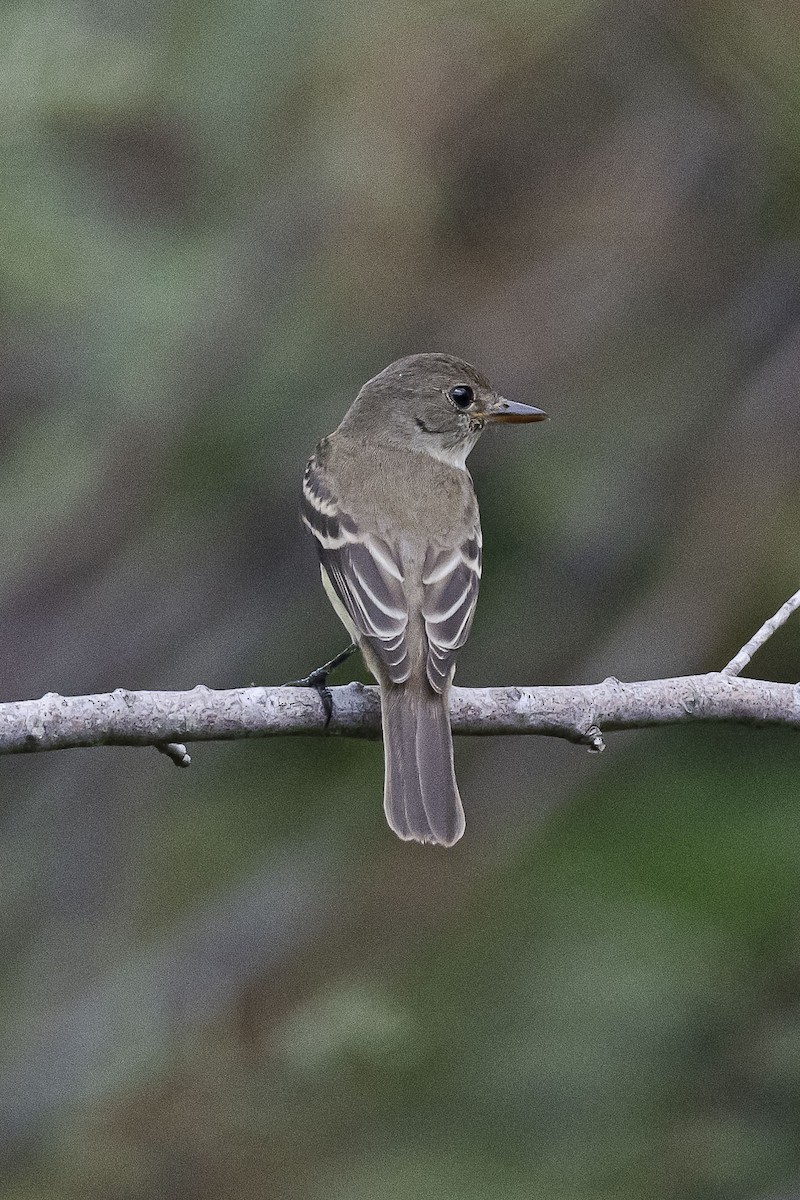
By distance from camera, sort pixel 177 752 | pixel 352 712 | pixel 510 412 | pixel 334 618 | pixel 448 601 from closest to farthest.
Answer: pixel 177 752 < pixel 352 712 < pixel 448 601 < pixel 510 412 < pixel 334 618

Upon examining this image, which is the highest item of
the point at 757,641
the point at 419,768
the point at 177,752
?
the point at 757,641

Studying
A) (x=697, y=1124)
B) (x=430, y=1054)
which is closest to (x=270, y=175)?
(x=430, y=1054)

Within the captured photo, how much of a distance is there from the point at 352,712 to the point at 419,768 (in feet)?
0.79

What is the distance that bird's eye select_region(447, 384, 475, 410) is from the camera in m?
6.14

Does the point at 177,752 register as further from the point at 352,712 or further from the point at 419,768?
the point at 419,768

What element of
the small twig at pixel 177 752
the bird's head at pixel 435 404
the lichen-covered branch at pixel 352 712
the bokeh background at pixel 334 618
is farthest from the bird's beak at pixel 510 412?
the small twig at pixel 177 752

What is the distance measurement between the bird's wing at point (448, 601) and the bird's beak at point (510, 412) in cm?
75

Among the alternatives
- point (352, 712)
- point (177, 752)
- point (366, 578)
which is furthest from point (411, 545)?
point (177, 752)

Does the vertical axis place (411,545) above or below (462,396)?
below

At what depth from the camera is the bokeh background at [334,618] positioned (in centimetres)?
481

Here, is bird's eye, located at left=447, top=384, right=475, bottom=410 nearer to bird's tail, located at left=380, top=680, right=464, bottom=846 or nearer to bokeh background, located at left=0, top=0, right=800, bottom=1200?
bokeh background, located at left=0, top=0, right=800, bottom=1200

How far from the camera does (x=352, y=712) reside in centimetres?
466

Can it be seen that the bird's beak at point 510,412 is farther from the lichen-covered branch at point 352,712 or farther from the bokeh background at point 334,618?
the lichen-covered branch at point 352,712

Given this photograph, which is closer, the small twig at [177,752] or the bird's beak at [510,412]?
the small twig at [177,752]
